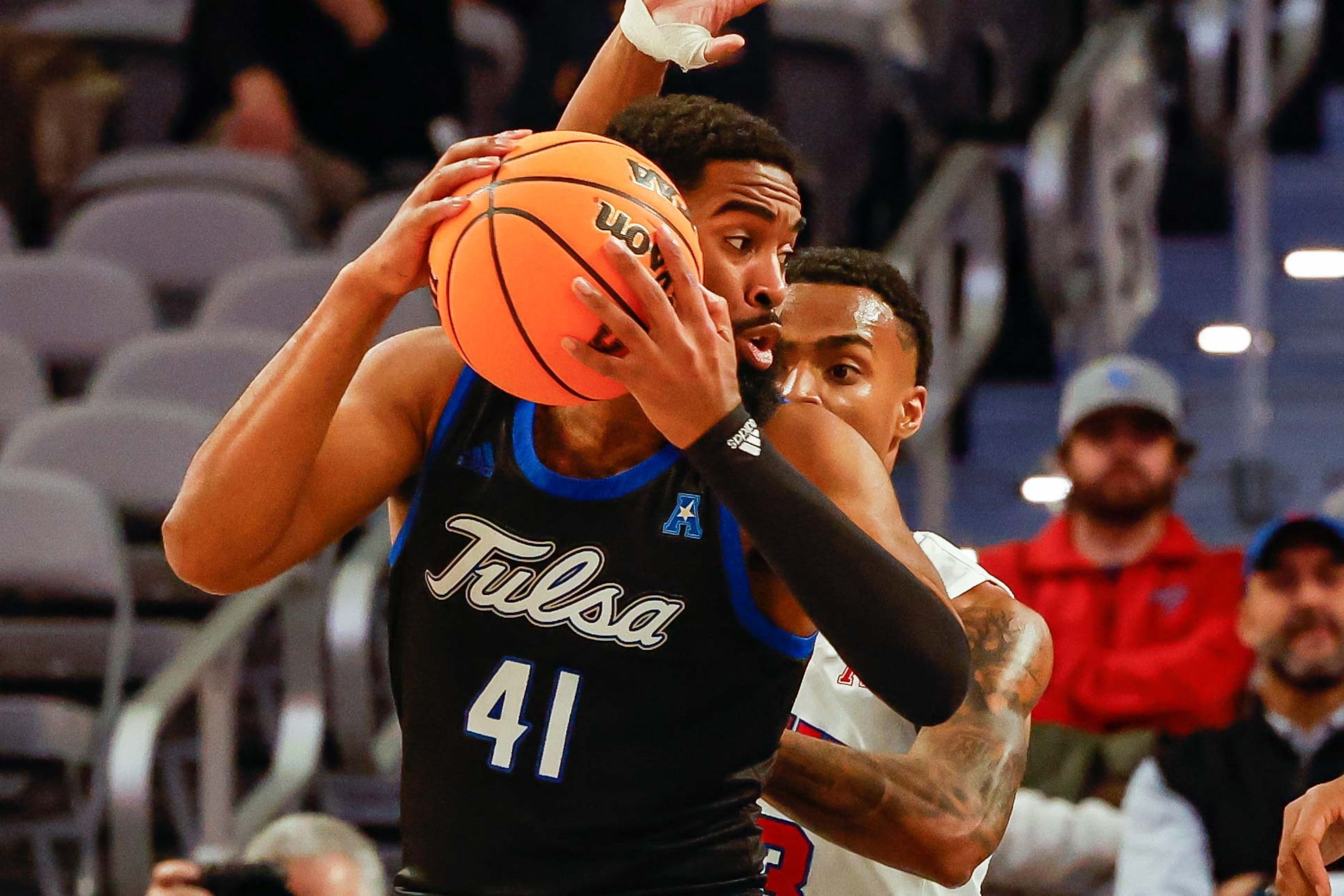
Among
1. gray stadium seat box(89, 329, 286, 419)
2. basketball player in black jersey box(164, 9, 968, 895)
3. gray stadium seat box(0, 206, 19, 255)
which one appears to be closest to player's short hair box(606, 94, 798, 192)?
basketball player in black jersey box(164, 9, 968, 895)

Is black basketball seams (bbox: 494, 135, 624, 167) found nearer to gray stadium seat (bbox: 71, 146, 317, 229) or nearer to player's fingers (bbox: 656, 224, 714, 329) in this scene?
player's fingers (bbox: 656, 224, 714, 329)

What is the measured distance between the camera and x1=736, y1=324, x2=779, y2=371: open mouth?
2318mm

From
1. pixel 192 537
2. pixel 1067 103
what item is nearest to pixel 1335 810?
pixel 192 537

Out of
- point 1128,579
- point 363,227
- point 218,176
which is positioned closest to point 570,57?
point 363,227

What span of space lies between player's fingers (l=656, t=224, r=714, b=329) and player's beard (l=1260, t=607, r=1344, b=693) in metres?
2.98

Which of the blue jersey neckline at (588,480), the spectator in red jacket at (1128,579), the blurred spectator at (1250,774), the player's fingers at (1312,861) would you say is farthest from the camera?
the spectator in red jacket at (1128,579)

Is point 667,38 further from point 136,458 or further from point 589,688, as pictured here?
point 136,458

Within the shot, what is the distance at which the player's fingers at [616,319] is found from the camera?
2.05 meters

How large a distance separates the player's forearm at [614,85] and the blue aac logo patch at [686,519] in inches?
25.4

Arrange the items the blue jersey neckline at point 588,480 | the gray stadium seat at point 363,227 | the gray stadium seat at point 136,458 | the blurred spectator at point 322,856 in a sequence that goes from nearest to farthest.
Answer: the blue jersey neckline at point 588,480, the blurred spectator at point 322,856, the gray stadium seat at point 136,458, the gray stadium seat at point 363,227

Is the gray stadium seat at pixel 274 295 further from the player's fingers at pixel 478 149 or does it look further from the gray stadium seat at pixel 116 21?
the player's fingers at pixel 478 149

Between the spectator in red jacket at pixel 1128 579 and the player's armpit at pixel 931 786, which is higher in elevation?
the spectator in red jacket at pixel 1128 579

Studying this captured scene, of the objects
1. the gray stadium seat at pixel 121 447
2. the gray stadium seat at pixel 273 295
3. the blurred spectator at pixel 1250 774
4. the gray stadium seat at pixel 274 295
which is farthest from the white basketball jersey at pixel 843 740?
the gray stadium seat at pixel 274 295

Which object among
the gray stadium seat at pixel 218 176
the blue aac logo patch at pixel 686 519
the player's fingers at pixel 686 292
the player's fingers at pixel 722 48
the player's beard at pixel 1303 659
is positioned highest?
the gray stadium seat at pixel 218 176
